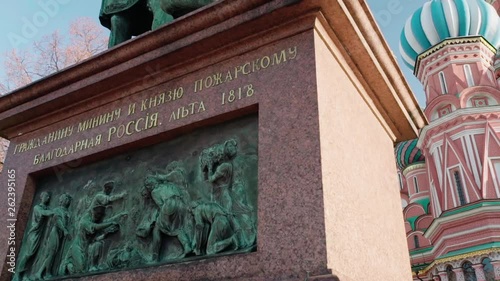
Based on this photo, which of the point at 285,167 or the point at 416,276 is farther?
the point at 416,276

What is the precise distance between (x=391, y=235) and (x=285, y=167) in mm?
1681

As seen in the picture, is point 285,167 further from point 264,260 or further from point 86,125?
point 86,125

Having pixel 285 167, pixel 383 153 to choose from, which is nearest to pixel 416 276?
pixel 383 153

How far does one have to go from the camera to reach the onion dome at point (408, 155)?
117 ft

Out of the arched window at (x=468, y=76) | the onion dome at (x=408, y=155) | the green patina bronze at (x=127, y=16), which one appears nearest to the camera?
the green patina bronze at (x=127, y=16)

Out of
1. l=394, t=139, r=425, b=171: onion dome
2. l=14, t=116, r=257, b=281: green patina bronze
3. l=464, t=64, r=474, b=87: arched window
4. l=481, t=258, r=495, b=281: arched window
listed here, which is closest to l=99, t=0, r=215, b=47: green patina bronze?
l=14, t=116, r=257, b=281: green patina bronze

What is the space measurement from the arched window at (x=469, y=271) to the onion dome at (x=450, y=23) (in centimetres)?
1430

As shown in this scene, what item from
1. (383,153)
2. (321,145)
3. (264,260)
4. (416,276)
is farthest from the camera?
(416,276)

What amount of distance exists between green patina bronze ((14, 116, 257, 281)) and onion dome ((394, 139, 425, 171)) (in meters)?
33.4

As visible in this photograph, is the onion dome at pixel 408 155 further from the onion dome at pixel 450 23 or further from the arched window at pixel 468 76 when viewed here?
the arched window at pixel 468 76

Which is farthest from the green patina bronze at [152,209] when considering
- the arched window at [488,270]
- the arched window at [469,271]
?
the arched window at [469,271]

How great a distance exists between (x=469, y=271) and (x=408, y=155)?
14.1 metres

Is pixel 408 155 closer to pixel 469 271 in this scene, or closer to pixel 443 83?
pixel 443 83

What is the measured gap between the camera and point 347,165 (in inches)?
153
